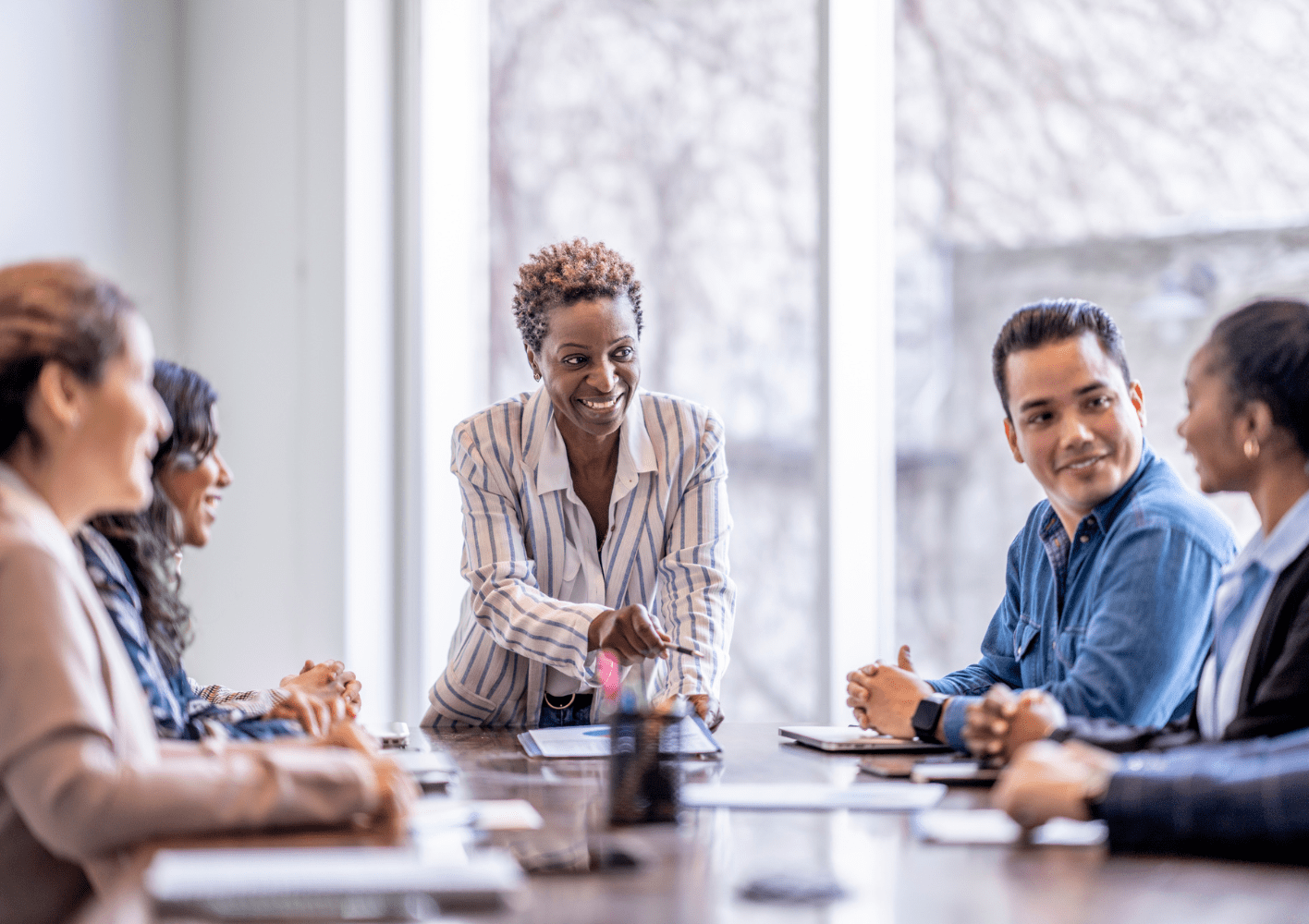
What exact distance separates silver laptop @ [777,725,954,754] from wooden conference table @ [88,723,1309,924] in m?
0.40

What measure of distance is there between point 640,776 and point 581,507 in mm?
1181

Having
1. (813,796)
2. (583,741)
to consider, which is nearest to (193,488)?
(583,741)

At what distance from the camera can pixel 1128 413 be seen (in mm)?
2107

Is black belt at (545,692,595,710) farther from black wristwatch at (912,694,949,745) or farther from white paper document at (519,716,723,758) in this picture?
black wristwatch at (912,694,949,745)

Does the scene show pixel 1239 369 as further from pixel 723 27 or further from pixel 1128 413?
pixel 723 27

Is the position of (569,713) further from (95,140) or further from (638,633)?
(95,140)

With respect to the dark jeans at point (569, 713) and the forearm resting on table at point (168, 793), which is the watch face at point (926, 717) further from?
the forearm resting on table at point (168, 793)

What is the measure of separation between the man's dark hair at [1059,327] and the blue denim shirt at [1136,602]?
0.64 ft

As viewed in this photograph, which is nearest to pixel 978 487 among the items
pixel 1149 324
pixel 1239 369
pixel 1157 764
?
pixel 1149 324

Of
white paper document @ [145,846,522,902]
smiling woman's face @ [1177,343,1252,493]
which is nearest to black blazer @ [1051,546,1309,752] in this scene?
smiling woman's face @ [1177,343,1252,493]

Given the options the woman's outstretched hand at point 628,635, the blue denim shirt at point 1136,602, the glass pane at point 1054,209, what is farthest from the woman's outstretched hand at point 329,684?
→ the glass pane at point 1054,209

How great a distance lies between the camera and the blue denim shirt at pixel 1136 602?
187cm

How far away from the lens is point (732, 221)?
12.7ft

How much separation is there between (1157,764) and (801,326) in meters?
2.50
